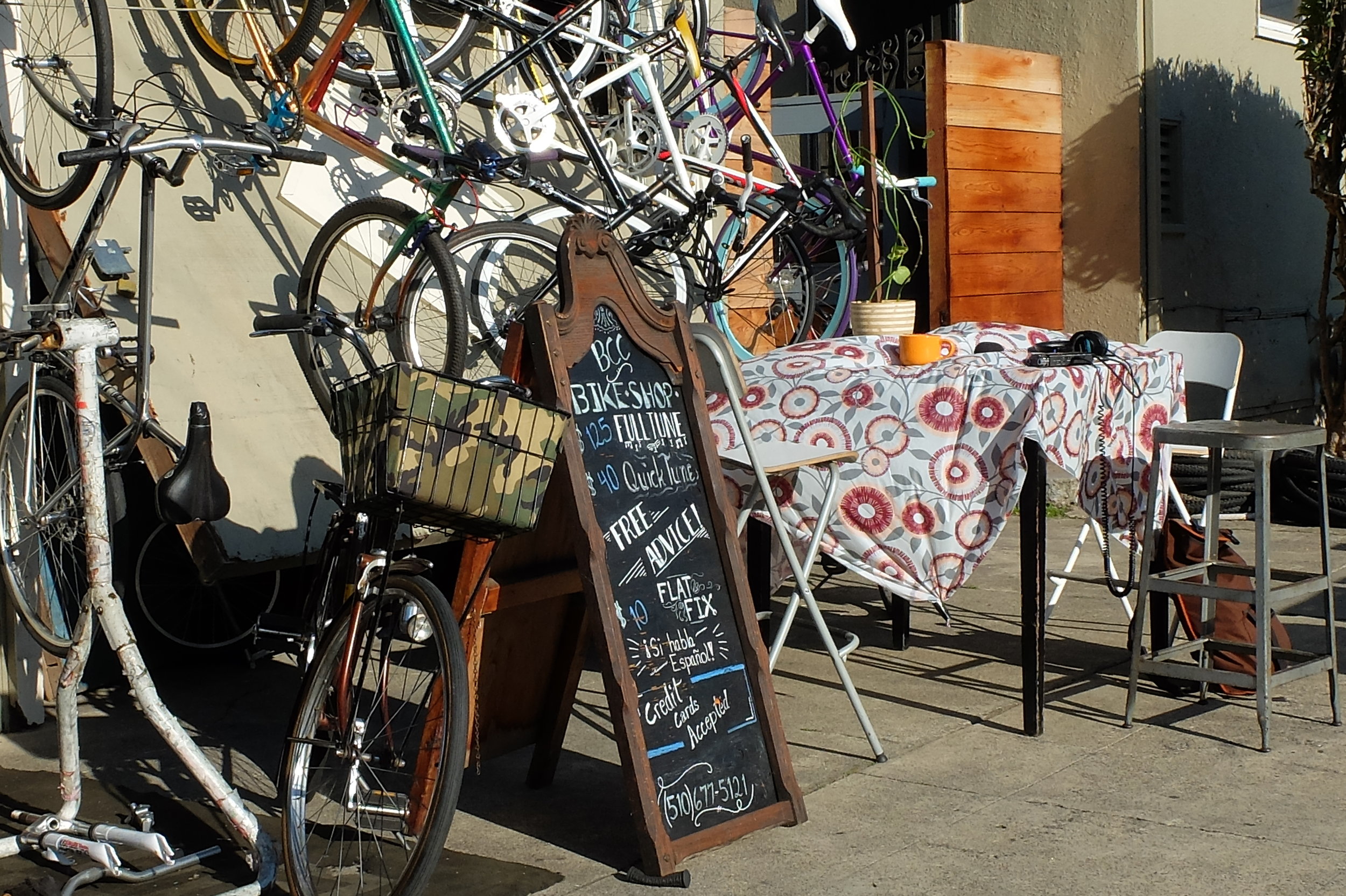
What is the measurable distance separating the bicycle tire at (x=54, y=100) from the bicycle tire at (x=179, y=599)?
4.63 ft

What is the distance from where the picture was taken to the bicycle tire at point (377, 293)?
490cm

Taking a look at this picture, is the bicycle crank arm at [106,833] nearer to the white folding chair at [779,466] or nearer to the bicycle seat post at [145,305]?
the bicycle seat post at [145,305]

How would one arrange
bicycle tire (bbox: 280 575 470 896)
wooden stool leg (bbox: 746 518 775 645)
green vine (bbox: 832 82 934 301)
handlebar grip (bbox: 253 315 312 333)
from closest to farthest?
bicycle tire (bbox: 280 575 470 896)
handlebar grip (bbox: 253 315 312 333)
wooden stool leg (bbox: 746 518 775 645)
green vine (bbox: 832 82 934 301)

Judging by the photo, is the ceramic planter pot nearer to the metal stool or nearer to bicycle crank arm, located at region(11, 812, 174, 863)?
the metal stool

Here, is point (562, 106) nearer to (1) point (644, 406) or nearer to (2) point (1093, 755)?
(1) point (644, 406)

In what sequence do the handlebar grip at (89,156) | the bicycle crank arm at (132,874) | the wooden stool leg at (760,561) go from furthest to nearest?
the wooden stool leg at (760,561), the handlebar grip at (89,156), the bicycle crank arm at (132,874)

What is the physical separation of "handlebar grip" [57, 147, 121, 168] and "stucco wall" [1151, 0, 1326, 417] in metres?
7.08

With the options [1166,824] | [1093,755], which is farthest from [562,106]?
[1166,824]

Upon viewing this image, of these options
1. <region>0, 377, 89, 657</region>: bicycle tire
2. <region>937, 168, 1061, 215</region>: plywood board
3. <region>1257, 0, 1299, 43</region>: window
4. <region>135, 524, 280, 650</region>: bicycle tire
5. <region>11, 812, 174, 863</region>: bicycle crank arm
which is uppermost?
<region>1257, 0, 1299, 43</region>: window

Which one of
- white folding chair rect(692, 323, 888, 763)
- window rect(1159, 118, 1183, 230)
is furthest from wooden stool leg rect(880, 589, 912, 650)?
window rect(1159, 118, 1183, 230)

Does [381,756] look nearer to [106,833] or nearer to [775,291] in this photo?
[106,833]

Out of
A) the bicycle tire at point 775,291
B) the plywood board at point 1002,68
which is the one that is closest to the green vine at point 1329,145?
the plywood board at point 1002,68

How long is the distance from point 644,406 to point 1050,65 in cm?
626

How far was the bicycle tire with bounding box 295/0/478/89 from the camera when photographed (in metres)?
5.58
